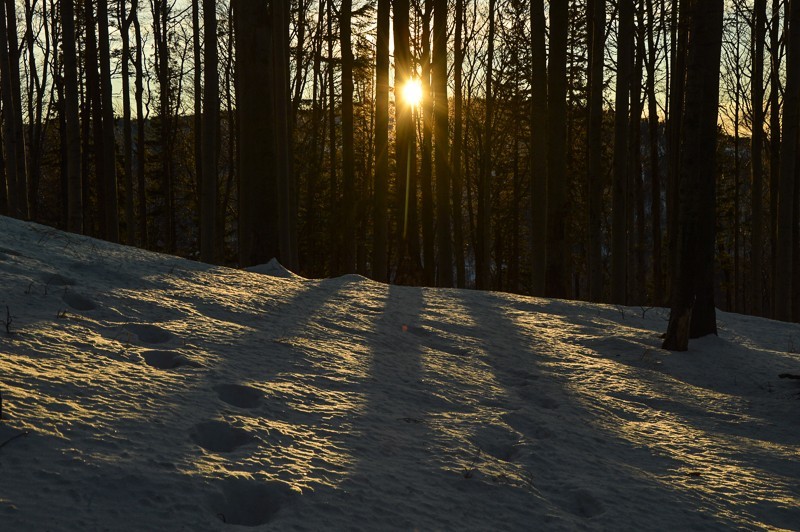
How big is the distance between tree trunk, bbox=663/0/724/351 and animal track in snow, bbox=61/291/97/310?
4.48 metres

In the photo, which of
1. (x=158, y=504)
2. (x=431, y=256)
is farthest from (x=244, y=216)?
(x=158, y=504)

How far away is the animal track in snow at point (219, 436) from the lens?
8.41ft

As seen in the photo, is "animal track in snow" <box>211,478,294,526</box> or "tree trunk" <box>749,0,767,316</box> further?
"tree trunk" <box>749,0,767,316</box>

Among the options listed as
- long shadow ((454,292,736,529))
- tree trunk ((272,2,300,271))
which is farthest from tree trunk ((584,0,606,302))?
long shadow ((454,292,736,529))

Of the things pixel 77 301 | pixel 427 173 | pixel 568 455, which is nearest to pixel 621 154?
pixel 427 173

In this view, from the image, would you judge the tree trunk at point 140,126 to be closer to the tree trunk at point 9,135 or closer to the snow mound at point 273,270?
the tree trunk at point 9,135

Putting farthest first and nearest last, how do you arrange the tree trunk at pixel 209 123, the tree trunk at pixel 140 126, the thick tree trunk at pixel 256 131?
the tree trunk at pixel 140 126
the tree trunk at pixel 209 123
the thick tree trunk at pixel 256 131

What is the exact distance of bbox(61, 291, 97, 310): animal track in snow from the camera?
153 inches

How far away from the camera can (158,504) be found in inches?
79.5

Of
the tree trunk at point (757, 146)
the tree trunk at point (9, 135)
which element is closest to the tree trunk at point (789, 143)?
the tree trunk at point (757, 146)

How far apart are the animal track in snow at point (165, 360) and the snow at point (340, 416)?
0.01 m

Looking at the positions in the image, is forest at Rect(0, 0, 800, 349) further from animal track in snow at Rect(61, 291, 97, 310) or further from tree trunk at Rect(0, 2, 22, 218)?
animal track in snow at Rect(61, 291, 97, 310)

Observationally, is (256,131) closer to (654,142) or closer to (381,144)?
(381,144)

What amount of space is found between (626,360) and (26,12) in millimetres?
22364
